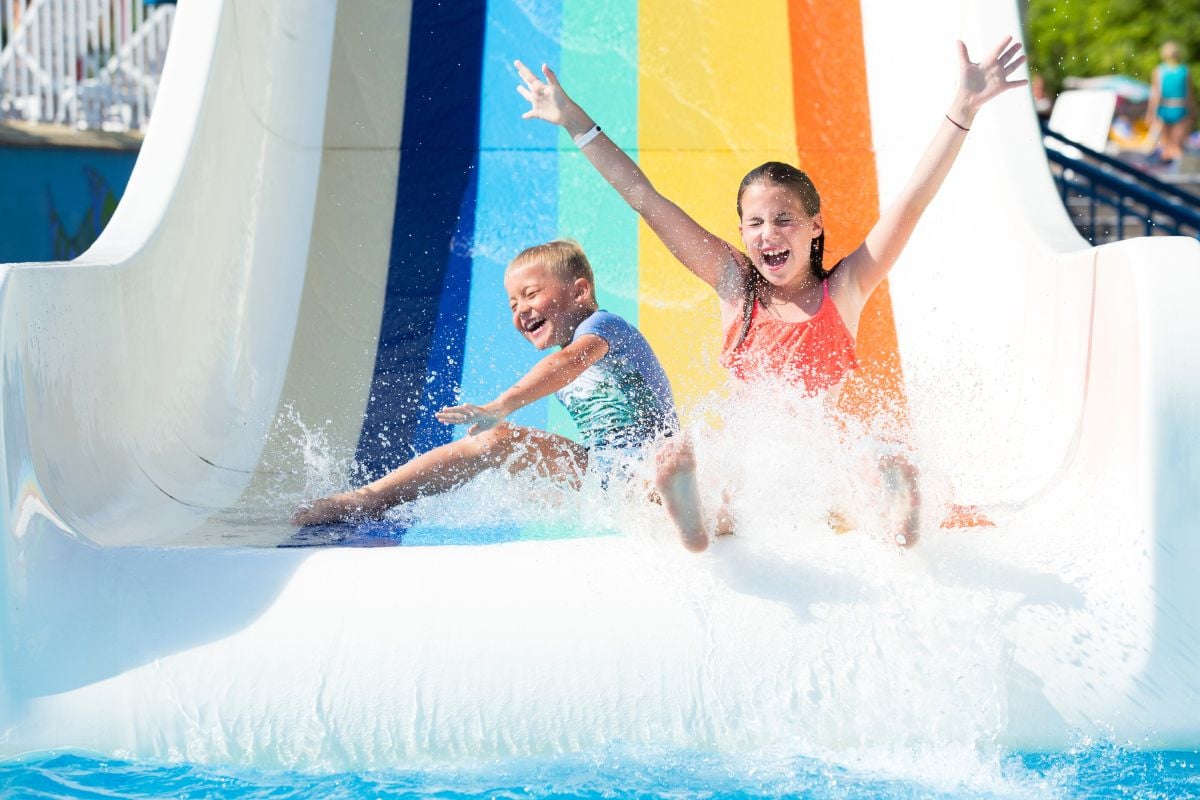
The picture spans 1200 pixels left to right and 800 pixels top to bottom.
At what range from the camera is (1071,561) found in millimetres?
2346

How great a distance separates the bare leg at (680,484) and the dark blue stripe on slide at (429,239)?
1347 mm

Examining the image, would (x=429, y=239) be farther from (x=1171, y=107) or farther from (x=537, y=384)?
(x=1171, y=107)

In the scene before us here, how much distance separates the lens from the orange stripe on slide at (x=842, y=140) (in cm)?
396

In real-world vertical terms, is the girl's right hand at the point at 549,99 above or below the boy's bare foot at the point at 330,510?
above

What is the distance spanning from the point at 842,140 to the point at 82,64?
18.5ft

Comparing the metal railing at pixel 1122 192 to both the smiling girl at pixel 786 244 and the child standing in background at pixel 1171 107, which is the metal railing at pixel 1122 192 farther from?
the child standing in background at pixel 1171 107

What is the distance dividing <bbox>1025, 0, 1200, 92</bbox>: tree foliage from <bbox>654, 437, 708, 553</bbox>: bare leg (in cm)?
1804

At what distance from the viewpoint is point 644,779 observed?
2125 millimetres

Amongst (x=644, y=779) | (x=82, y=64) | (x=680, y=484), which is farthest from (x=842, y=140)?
(x=82, y=64)

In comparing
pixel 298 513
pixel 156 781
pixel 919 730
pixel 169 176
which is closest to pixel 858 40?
pixel 169 176

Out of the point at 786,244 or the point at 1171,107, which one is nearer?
the point at 786,244

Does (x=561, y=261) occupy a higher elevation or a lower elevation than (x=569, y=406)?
higher

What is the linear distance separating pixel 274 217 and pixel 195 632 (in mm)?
2253

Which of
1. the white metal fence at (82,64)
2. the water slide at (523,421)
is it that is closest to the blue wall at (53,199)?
the white metal fence at (82,64)
